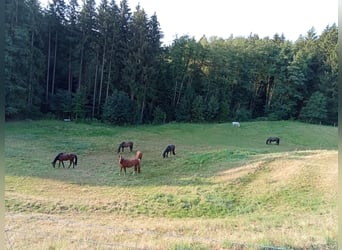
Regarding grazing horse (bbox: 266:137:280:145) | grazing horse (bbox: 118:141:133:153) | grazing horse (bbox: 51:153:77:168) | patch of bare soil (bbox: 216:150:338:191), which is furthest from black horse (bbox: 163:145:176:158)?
grazing horse (bbox: 266:137:280:145)

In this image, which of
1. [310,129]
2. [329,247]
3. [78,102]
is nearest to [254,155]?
[310,129]

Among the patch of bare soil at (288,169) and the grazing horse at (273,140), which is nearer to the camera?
the patch of bare soil at (288,169)

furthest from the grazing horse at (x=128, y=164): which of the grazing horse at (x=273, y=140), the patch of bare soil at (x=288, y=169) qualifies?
the grazing horse at (x=273, y=140)

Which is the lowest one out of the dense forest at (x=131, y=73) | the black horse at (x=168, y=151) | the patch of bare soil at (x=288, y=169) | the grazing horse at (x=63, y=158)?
the grazing horse at (x=63, y=158)

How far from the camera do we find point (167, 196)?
7527 millimetres

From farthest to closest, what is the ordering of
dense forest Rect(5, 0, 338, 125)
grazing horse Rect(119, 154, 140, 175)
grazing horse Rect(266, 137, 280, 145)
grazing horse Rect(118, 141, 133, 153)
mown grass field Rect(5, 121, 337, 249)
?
1. dense forest Rect(5, 0, 338, 125)
2. grazing horse Rect(266, 137, 280, 145)
3. grazing horse Rect(118, 141, 133, 153)
4. grazing horse Rect(119, 154, 140, 175)
5. mown grass field Rect(5, 121, 337, 249)

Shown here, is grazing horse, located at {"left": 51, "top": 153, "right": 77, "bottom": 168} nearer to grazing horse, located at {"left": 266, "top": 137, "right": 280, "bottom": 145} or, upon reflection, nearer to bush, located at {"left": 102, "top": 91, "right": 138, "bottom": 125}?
bush, located at {"left": 102, "top": 91, "right": 138, "bottom": 125}

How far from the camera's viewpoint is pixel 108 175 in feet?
31.0

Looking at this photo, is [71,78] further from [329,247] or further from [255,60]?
[329,247]

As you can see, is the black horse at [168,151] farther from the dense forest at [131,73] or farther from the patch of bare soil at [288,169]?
the dense forest at [131,73]

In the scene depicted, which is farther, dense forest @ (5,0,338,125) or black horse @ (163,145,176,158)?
dense forest @ (5,0,338,125)

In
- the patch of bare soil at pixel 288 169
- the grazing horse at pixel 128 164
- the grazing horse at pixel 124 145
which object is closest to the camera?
the patch of bare soil at pixel 288 169

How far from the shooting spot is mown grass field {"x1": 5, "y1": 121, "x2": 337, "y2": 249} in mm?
3336

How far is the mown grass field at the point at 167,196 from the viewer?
334cm
